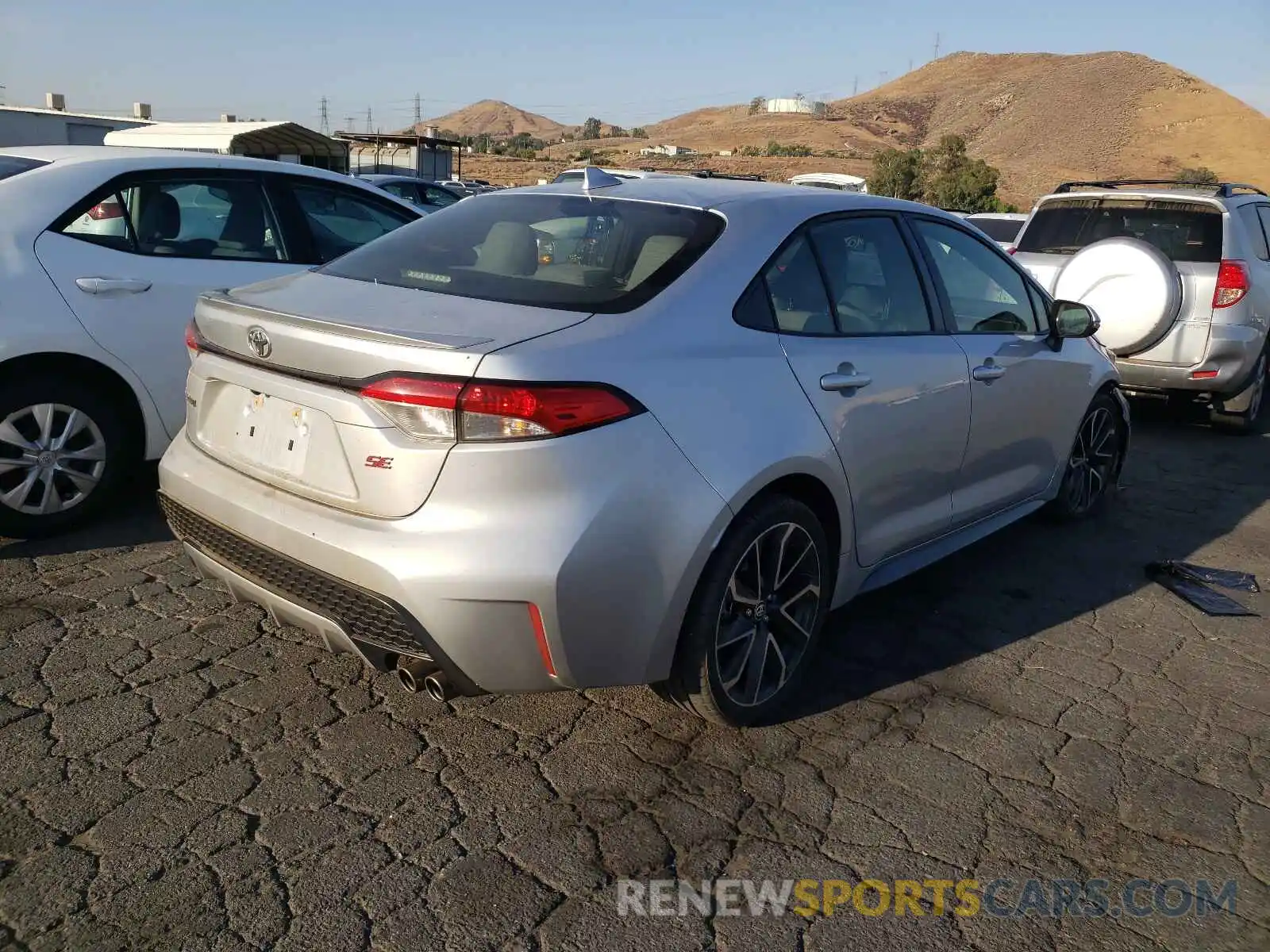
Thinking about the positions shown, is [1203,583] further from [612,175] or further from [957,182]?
[957,182]

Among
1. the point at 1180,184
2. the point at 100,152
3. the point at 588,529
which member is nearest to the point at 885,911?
the point at 588,529

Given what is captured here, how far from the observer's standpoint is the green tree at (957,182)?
38562 mm

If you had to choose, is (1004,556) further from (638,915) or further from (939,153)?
(939,153)

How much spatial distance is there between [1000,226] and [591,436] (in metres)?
12.7

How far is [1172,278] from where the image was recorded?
704 cm

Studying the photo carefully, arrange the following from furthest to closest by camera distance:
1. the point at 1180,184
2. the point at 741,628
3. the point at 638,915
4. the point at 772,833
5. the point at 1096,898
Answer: the point at 1180,184 < the point at 741,628 < the point at 772,833 < the point at 1096,898 < the point at 638,915

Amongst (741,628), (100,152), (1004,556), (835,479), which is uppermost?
(100,152)

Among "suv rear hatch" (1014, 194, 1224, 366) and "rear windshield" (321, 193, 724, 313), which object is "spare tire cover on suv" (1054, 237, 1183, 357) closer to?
"suv rear hatch" (1014, 194, 1224, 366)

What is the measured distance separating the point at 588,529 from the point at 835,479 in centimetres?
105

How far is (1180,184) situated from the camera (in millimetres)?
8312

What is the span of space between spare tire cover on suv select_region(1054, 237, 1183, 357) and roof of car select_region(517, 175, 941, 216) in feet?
11.8

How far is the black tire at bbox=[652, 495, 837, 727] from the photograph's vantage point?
9.98ft

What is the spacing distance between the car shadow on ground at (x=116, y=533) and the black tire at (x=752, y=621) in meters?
2.73

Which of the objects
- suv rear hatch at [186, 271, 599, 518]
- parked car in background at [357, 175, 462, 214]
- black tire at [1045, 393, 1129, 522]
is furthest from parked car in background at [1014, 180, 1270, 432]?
parked car in background at [357, 175, 462, 214]
